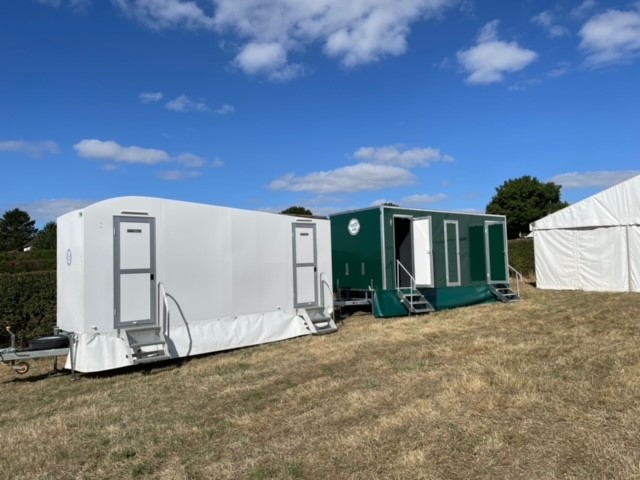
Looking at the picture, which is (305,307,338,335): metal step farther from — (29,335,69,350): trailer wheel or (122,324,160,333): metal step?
(29,335,69,350): trailer wheel

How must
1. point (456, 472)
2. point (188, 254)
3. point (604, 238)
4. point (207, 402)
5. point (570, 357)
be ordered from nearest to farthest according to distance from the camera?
point (456, 472), point (207, 402), point (570, 357), point (188, 254), point (604, 238)

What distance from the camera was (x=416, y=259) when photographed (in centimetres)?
1264

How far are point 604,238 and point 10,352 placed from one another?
17.1 m

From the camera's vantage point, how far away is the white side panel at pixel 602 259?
16.4 m

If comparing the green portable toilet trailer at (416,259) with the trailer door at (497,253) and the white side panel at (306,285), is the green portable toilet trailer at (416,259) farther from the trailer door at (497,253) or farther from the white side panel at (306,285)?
the white side panel at (306,285)

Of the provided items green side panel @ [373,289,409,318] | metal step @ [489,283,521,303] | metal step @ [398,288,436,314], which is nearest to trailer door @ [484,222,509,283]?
metal step @ [489,283,521,303]

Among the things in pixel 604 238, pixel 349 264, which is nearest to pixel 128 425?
pixel 349 264

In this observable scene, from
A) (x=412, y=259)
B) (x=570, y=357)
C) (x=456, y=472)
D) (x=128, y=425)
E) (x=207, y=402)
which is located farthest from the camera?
(x=412, y=259)

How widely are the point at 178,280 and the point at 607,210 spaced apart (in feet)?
48.9

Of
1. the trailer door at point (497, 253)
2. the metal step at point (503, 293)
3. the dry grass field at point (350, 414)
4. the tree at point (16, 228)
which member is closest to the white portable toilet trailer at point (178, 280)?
the dry grass field at point (350, 414)

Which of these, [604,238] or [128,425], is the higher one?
[604,238]

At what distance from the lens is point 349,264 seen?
42.2 ft

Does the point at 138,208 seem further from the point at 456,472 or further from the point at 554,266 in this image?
the point at 554,266

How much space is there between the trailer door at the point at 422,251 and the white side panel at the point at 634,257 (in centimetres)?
823
